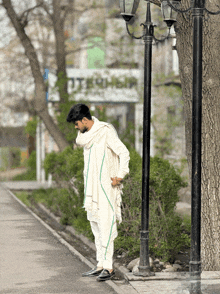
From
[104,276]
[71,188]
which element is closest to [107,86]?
[71,188]

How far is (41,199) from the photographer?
17391 millimetres

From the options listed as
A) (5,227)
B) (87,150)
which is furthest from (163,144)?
(87,150)

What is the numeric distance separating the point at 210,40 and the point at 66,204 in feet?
19.8

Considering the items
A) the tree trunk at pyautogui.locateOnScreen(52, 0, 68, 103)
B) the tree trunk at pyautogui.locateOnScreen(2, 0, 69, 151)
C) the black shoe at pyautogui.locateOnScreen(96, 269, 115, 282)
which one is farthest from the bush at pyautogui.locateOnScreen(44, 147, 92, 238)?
the tree trunk at pyautogui.locateOnScreen(52, 0, 68, 103)

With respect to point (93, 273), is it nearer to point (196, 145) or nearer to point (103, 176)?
point (103, 176)

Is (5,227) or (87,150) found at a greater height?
(87,150)

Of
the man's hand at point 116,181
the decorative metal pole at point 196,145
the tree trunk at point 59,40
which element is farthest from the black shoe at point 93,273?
the tree trunk at point 59,40

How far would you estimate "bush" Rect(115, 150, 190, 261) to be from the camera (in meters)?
7.80

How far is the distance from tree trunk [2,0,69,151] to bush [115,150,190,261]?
8.08 m

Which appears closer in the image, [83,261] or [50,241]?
[83,261]

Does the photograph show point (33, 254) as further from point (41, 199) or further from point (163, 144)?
point (163, 144)

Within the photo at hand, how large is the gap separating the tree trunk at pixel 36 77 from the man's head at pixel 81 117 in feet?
31.5

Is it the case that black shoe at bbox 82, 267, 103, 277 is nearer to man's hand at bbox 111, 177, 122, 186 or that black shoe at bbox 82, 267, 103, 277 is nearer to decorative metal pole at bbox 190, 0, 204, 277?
man's hand at bbox 111, 177, 122, 186

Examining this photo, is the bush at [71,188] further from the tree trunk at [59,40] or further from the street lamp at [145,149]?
the tree trunk at [59,40]
